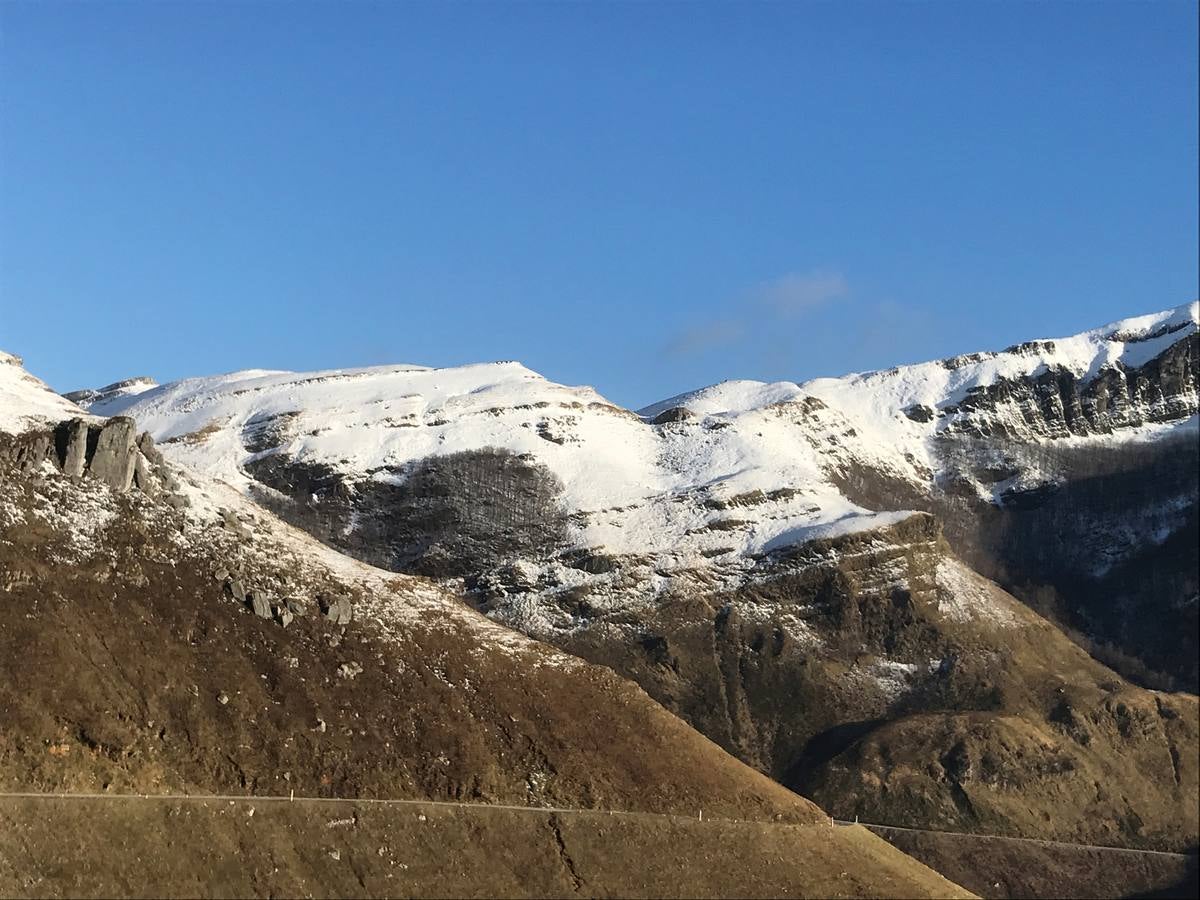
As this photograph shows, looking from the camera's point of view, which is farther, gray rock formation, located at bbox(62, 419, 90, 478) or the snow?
the snow

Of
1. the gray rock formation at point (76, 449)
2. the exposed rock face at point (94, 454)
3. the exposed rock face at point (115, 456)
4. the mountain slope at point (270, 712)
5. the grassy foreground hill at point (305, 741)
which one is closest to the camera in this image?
the grassy foreground hill at point (305, 741)

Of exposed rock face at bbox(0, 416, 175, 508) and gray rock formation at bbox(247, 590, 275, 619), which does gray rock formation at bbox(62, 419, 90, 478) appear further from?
gray rock formation at bbox(247, 590, 275, 619)

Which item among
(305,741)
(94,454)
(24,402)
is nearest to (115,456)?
(94,454)

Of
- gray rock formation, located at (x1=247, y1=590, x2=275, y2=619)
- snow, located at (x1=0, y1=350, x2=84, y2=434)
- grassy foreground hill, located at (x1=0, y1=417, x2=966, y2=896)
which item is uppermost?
snow, located at (x1=0, y1=350, x2=84, y2=434)

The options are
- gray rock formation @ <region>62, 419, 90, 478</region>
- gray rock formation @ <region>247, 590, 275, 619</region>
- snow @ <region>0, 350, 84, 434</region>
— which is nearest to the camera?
gray rock formation @ <region>247, 590, 275, 619</region>

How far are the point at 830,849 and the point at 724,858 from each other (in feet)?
31.6

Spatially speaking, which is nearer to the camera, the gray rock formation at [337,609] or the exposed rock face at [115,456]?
the gray rock formation at [337,609]

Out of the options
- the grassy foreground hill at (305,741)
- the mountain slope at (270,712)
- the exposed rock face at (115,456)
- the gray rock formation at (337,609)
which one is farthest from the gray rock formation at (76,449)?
the gray rock formation at (337,609)

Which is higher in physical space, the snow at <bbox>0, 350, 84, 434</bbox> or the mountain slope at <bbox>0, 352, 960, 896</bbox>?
the snow at <bbox>0, 350, 84, 434</bbox>

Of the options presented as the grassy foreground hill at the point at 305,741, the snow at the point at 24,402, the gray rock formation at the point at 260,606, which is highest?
the snow at the point at 24,402

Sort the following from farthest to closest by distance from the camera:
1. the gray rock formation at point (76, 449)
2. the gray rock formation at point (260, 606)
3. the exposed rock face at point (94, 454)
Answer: the gray rock formation at point (76, 449)
the exposed rock face at point (94, 454)
the gray rock formation at point (260, 606)

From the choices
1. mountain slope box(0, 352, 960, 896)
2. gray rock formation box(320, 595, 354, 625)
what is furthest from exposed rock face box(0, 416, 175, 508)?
gray rock formation box(320, 595, 354, 625)

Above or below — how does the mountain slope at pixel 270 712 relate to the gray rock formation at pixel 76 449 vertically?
below

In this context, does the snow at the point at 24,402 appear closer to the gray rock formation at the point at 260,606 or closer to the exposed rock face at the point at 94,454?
the exposed rock face at the point at 94,454
